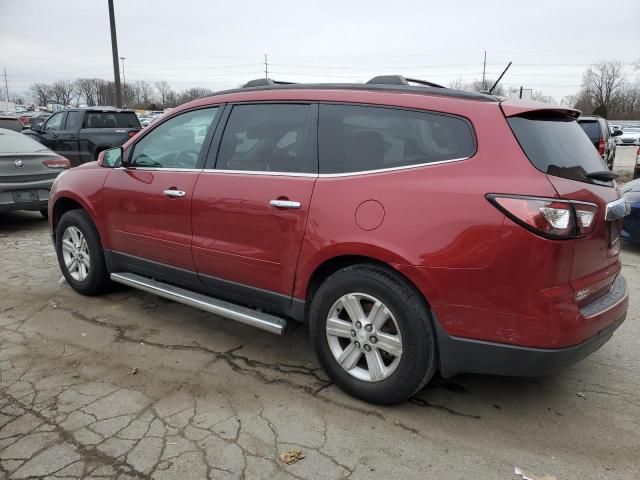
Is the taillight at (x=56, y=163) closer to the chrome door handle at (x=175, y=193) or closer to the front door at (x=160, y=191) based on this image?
the front door at (x=160, y=191)

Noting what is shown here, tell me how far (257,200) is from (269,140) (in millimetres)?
441

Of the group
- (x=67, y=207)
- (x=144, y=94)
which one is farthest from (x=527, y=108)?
(x=144, y=94)

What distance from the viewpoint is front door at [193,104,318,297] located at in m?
3.13

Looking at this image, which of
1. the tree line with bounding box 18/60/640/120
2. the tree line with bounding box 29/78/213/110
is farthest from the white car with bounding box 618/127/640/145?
the tree line with bounding box 29/78/213/110

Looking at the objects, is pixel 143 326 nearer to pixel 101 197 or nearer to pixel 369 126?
pixel 101 197

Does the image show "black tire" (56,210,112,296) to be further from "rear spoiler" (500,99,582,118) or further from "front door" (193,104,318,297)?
"rear spoiler" (500,99,582,118)

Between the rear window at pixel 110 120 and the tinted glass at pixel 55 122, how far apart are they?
0.83 m

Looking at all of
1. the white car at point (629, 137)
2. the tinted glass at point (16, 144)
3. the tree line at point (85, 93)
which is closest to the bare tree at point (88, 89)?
the tree line at point (85, 93)

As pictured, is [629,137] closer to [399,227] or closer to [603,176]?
[603,176]

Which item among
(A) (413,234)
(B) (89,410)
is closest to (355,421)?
(A) (413,234)

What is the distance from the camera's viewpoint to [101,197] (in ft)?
14.5

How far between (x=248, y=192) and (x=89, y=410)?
1.57 metres

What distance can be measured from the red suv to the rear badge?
0.05 feet

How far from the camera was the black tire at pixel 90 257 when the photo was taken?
458 centimetres
